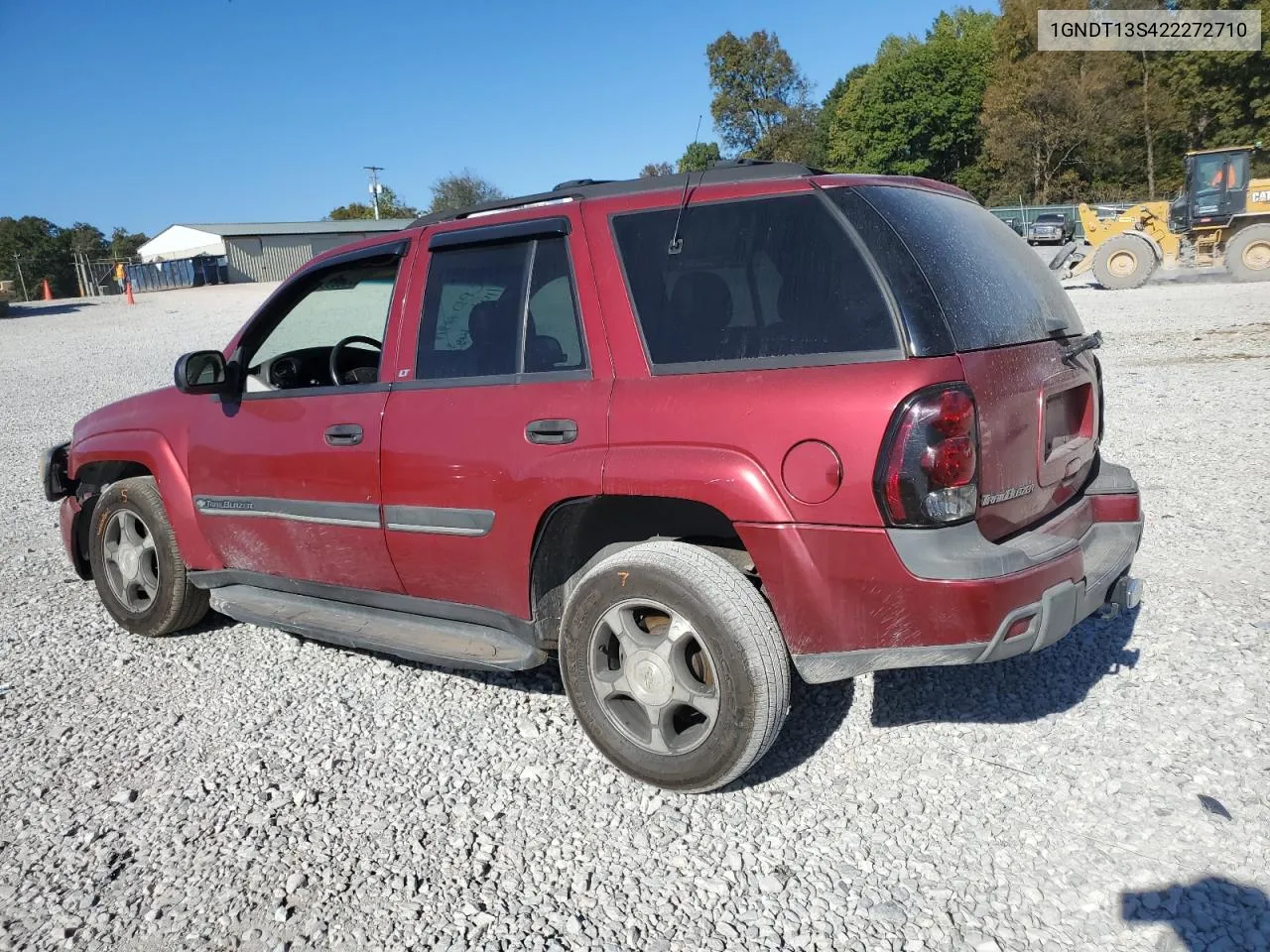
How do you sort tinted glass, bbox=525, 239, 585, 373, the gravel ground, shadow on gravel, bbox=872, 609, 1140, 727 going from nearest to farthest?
the gravel ground → tinted glass, bbox=525, 239, 585, 373 → shadow on gravel, bbox=872, 609, 1140, 727

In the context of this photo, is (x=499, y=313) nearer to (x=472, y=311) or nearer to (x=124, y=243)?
→ (x=472, y=311)

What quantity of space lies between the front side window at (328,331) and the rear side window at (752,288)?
1.25 metres

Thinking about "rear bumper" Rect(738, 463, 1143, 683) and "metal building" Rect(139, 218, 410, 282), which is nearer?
"rear bumper" Rect(738, 463, 1143, 683)

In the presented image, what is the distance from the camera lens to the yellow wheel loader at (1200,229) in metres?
20.8

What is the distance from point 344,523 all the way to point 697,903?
202 cm

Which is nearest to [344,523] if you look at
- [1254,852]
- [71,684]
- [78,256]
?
[71,684]

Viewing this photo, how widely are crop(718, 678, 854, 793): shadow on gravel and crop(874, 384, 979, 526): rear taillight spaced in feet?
3.10

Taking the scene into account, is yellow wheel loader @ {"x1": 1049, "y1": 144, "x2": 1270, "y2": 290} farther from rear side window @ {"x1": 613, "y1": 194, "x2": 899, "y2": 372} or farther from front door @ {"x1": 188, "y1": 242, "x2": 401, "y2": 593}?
rear side window @ {"x1": 613, "y1": 194, "x2": 899, "y2": 372}

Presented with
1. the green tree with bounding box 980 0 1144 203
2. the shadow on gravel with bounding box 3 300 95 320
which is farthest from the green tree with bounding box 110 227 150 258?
the green tree with bounding box 980 0 1144 203

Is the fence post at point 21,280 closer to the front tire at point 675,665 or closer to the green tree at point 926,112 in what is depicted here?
the green tree at point 926,112

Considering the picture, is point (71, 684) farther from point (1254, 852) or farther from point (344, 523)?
point (1254, 852)

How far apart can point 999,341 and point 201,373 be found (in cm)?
322

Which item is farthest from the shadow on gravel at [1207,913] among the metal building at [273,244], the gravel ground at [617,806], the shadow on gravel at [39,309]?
the metal building at [273,244]

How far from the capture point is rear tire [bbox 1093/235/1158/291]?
21.0 m
